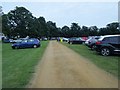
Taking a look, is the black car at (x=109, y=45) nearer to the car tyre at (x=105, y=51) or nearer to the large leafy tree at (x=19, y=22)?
the car tyre at (x=105, y=51)

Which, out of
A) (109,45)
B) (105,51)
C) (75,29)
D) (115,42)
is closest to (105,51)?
(105,51)

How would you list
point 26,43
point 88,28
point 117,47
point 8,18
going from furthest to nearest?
1. point 88,28
2. point 8,18
3. point 26,43
4. point 117,47

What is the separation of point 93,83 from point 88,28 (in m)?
136

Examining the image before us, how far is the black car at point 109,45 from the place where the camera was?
22.6m

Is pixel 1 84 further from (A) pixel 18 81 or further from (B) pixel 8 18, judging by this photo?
(B) pixel 8 18

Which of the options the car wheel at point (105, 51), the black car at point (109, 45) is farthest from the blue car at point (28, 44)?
the car wheel at point (105, 51)

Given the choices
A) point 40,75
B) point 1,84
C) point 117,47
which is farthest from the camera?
point 117,47

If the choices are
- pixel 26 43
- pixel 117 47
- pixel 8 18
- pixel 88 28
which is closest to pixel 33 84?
pixel 117 47

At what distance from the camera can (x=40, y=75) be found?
12.1 metres

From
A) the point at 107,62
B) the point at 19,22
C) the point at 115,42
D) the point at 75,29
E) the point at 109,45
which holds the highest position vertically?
the point at 19,22

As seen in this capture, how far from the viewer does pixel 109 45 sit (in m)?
23.1

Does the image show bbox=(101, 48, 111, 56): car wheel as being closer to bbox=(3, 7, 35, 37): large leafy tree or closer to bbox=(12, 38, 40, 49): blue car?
bbox=(12, 38, 40, 49): blue car

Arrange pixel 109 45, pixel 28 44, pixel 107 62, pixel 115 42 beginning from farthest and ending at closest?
pixel 28 44 < pixel 109 45 < pixel 115 42 < pixel 107 62

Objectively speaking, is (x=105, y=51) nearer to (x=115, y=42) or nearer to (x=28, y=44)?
(x=115, y=42)
